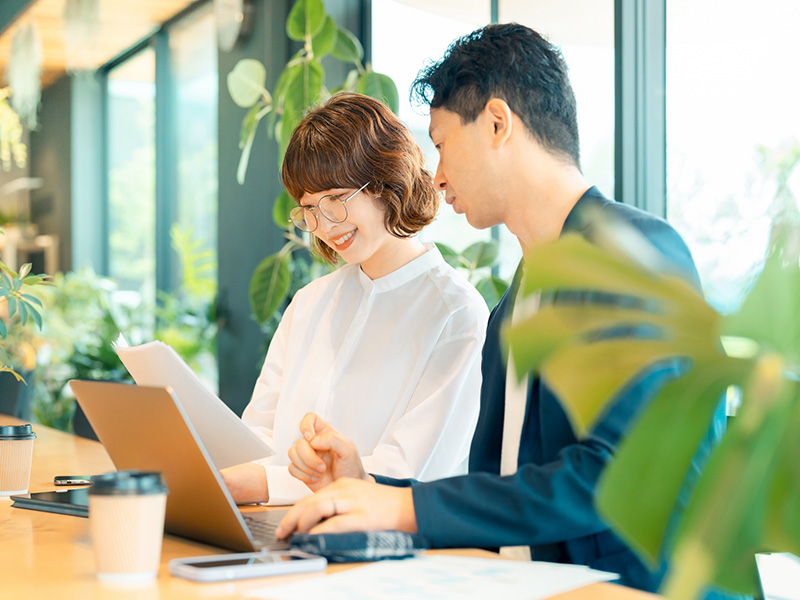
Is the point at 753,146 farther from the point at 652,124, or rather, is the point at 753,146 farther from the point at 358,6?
the point at 358,6

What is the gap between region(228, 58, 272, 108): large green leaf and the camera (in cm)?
359

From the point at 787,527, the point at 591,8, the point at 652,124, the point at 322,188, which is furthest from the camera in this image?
the point at 591,8

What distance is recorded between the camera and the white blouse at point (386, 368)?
168cm

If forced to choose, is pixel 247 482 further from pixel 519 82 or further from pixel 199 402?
pixel 519 82

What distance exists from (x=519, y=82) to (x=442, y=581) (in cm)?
82

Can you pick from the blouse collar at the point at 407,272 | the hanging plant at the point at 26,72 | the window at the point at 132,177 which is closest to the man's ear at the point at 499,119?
the blouse collar at the point at 407,272

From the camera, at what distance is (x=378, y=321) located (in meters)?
1.93

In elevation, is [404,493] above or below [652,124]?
below

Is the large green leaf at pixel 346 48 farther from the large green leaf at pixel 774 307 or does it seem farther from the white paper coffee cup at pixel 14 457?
the large green leaf at pixel 774 307

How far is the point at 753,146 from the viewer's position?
2.39 m

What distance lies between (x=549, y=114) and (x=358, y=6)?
121 inches

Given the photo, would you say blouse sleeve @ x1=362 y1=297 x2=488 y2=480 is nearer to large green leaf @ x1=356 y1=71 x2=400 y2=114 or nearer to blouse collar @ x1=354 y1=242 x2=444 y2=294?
blouse collar @ x1=354 y1=242 x2=444 y2=294

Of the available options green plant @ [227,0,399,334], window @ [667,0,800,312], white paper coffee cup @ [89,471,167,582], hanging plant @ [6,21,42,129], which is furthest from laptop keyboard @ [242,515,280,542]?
hanging plant @ [6,21,42,129]

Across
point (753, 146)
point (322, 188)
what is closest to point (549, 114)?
point (322, 188)
